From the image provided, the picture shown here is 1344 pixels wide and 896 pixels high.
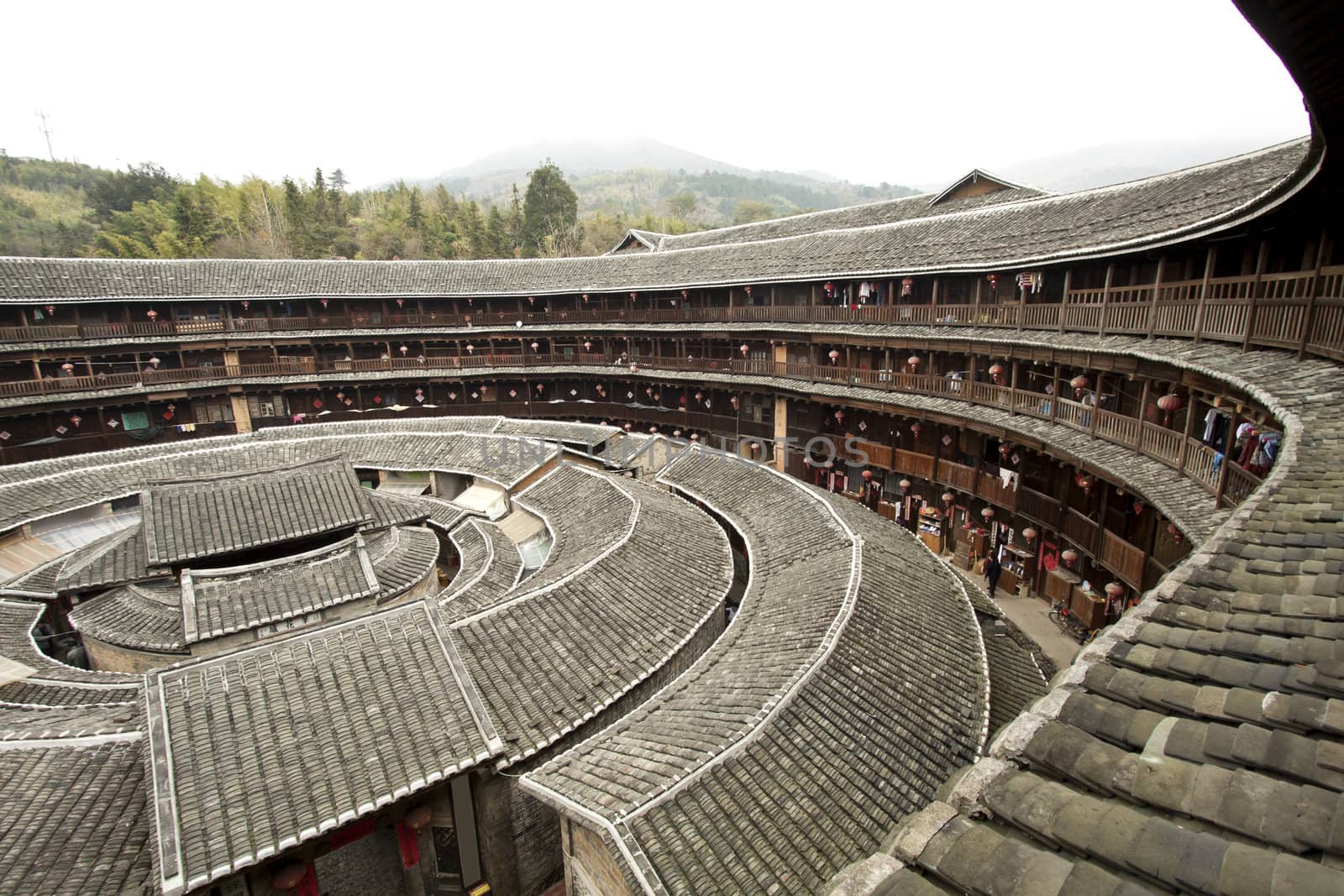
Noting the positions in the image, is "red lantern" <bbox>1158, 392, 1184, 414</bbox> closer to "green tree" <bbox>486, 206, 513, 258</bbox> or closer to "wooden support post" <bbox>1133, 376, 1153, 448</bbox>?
"wooden support post" <bbox>1133, 376, 1153, 448</bbox>

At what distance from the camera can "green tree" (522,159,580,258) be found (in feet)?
224

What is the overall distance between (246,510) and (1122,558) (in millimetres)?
23137

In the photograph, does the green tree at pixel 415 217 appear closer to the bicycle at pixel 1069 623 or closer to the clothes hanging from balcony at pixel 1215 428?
the bicycle at pixel 1069 623

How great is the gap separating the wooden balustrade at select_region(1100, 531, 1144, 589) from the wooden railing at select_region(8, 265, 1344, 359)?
535 cm

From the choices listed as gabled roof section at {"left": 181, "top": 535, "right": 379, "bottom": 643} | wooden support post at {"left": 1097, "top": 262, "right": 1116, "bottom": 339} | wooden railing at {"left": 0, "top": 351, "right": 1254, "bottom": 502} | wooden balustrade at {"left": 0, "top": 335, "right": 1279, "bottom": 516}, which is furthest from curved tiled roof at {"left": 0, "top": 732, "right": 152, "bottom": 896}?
wooden support post at {"left": 1097, "top": 262, "right": 1116, "bottom": 339}

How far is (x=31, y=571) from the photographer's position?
18.8 m

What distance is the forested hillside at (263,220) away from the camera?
52688 mm

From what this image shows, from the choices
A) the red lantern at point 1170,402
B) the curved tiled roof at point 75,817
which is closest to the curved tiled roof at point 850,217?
the red lantern at point 1170,402

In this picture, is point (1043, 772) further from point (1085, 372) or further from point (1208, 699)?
point (1085, 372)

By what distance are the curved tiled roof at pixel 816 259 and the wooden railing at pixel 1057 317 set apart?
1.55m

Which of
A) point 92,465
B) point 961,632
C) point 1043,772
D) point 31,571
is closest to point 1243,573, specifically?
point 1043,772

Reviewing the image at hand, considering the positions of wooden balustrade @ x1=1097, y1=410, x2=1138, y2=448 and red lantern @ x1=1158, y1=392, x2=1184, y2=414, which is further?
wooden balustrade @ x1=1097, y1=410, x2=1138, y2=448

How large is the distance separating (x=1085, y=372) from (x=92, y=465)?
117 feet

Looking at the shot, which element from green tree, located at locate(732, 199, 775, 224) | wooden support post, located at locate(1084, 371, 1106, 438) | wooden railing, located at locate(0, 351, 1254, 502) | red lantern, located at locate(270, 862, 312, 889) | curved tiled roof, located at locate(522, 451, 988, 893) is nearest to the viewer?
curved tiled roof, located at locate(522, 451, 988, 893)
